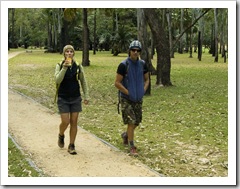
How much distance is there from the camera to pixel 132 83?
267 inches

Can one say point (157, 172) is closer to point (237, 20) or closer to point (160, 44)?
point (237, 20)

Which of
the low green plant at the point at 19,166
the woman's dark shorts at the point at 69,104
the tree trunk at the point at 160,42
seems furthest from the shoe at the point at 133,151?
the tree trunk at the point at 160,42

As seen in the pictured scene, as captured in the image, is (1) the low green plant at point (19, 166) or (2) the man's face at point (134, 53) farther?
(2) the man's face at point (134, 53)

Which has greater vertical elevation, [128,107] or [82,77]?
[82,77]

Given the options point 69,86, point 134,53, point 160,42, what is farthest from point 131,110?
point 160,42

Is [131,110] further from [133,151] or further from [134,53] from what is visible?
[134,53]

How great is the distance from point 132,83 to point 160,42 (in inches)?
347

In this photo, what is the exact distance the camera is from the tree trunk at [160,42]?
15.1 meters

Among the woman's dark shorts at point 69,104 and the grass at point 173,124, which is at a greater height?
the woman's dark shorts at point 69,104

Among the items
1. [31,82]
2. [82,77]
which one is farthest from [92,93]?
[82,77]

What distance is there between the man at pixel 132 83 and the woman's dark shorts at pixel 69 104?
27.7 inches

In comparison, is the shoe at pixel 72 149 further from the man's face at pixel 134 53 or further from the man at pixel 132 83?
the man's face at pixel 134 53

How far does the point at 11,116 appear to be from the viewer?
33.6ft

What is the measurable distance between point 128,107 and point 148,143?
1.31 meters
